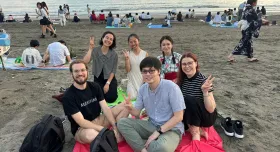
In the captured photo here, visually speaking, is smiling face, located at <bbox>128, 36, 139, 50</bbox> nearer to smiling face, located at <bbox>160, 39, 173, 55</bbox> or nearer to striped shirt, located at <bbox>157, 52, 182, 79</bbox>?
smiling face, located at <bbox>160, 39, 173, 55</bbox>

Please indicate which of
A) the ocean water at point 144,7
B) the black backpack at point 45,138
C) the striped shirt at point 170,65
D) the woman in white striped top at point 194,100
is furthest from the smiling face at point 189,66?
the ocean water at point 144,7

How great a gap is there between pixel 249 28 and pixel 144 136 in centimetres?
605

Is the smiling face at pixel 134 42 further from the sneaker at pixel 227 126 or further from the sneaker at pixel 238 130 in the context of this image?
the sneaker at pixel 238 130

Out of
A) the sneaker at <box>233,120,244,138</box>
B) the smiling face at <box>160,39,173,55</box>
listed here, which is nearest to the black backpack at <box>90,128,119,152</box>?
the sneaker at <box>233,120,244,138</box>

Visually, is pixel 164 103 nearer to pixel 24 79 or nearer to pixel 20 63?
pixel 24 79

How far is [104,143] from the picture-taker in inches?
122

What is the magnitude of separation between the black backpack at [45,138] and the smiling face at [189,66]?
2.06 m

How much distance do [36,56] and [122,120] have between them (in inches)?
209

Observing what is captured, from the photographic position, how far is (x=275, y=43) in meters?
10.9

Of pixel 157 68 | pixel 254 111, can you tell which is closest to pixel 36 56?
pixel 157 68

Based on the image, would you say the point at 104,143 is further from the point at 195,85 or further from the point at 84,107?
the point at 195,85

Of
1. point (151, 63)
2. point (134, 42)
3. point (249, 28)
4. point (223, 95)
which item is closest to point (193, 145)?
point (151, 63)

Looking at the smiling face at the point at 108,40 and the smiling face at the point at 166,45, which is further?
the smiling face at the point at 108,40

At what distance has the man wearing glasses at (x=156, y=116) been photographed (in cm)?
316
